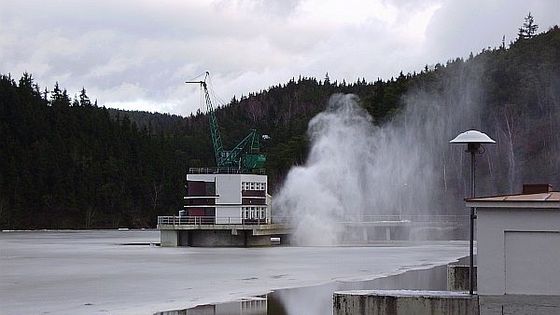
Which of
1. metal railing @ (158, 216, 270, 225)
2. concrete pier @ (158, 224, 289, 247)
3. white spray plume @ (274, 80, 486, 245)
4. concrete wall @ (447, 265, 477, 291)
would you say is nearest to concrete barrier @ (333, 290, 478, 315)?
concrete wall @ (447, 265, 477, 291)

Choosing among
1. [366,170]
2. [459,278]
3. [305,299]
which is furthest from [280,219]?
[459,278]

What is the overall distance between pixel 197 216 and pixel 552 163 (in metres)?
55.4

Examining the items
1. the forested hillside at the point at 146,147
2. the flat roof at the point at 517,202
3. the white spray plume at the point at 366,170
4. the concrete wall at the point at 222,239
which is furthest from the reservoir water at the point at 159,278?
the forested hillside at the point at 146,147

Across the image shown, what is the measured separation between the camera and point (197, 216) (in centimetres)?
8431

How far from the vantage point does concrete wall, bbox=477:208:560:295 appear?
17.7 m

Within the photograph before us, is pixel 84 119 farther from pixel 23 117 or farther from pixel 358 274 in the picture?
pixel 358 274

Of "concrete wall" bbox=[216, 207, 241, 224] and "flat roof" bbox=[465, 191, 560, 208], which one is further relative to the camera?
"concrete wall" bbox=[216, 207, 241, 224]

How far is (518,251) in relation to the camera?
17.9m

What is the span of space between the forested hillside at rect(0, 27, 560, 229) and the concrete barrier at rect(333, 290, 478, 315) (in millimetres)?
102270

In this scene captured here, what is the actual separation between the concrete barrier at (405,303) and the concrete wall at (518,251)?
45 centimetres

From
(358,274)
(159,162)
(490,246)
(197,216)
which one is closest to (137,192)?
(159,162)

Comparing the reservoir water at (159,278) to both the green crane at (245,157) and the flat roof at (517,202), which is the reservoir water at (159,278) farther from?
the green crane at (245,157)

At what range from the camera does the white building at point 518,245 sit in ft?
58.0

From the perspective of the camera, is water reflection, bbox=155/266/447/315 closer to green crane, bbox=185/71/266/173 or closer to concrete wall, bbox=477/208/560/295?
concrete wall, bbox=477/208/560/295
